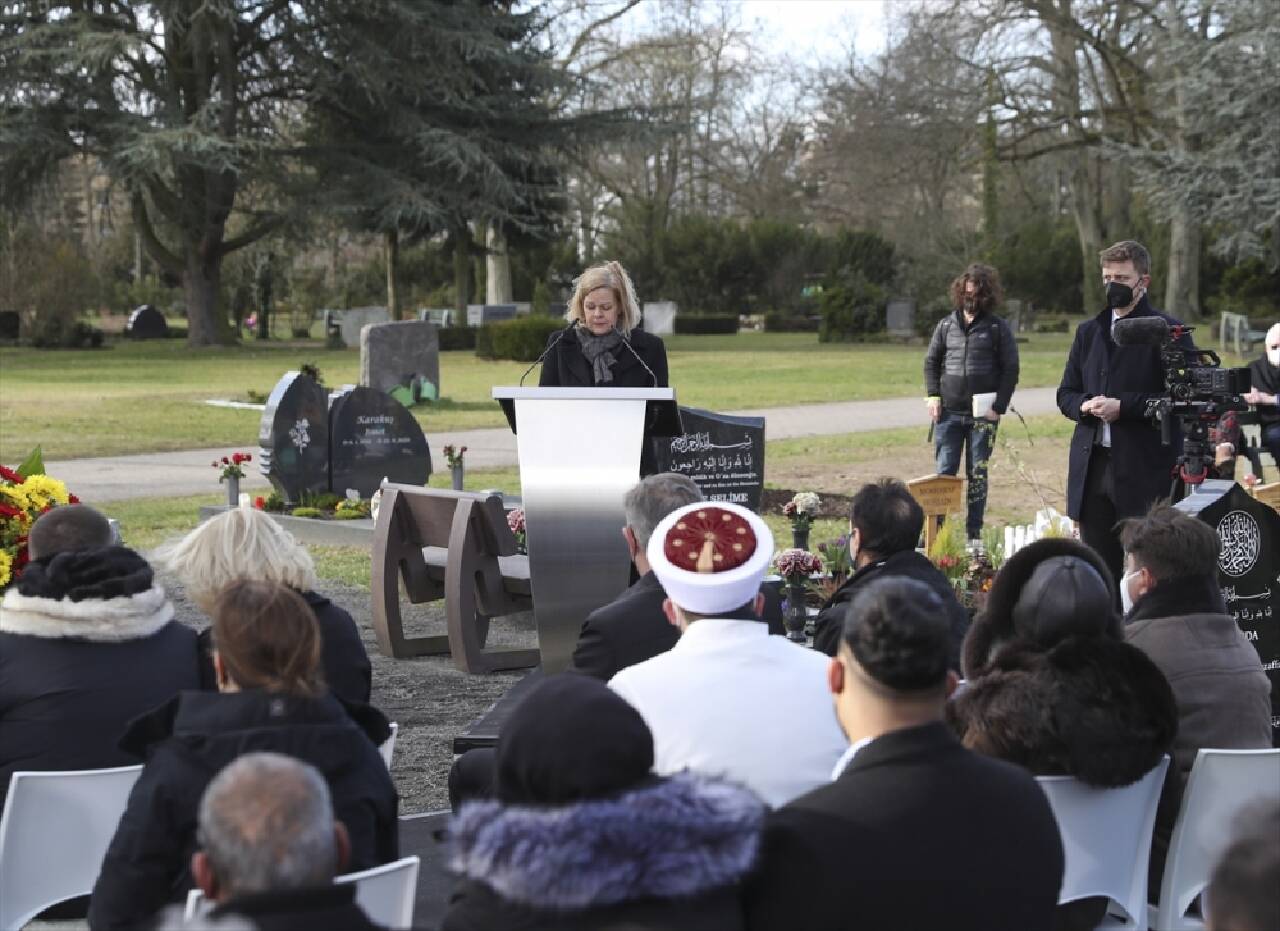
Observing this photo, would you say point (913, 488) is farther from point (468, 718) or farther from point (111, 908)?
point (111, 908)

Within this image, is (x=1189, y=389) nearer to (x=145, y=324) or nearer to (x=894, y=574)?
(x=894, y=574)

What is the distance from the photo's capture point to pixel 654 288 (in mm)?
57500

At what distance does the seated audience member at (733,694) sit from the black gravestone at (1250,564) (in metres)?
2.55

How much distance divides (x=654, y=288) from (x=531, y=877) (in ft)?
182

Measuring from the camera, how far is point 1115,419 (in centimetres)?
751

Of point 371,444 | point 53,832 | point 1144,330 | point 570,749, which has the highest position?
point 1144,330

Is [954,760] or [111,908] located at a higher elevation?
[954,760]

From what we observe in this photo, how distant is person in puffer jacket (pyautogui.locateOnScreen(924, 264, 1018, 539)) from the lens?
10.6m

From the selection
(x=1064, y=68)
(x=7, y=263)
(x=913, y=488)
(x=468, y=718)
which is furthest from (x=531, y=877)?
(x=7, y=263)

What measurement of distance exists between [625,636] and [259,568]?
0.98m

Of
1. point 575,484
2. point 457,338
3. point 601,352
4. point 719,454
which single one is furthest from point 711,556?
point 457,338

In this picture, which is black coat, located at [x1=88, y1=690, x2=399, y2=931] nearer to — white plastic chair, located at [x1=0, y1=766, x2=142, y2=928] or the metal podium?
white plastic chair, located at [x1=0, y1=766, x2=142, y2=928]

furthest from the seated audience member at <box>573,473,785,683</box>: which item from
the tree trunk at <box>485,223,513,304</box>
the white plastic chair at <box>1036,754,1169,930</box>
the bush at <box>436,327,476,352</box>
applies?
the tree trunk at <box>485,223,513,304</box>

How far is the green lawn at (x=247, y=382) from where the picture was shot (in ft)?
65.6
